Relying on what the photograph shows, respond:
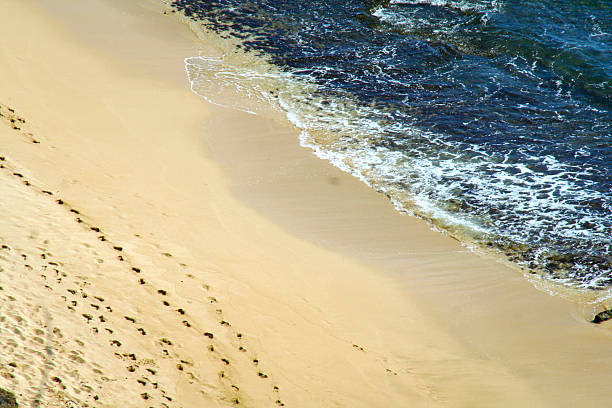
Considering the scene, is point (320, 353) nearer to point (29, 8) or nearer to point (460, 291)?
point (460, 291)

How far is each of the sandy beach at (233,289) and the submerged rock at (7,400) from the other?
0.09 meters

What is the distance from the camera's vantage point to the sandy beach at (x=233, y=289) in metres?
5.54

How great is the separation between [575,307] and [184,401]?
6.06 metres

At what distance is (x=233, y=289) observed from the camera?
7.20 metres

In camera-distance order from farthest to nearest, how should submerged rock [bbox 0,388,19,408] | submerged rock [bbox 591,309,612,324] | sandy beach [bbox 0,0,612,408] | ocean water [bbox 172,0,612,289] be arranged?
ocean water [bbox 172,0,612,289]
submerged rock [bbox 591,309,612,324]
sandy beach [bbox 0,0,612,408]
submerged rock [bbox 0,388,19,408]

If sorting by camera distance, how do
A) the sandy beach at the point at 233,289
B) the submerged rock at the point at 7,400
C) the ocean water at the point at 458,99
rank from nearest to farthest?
the submerged rock at the point at 7,400 < the sandy beach at the point at 233,289 < the ocean water at the point at 458,99

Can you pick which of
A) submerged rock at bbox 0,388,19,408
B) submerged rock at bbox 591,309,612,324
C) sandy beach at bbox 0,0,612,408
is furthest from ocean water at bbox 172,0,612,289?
submerged rock at bbox 0,388,19,408

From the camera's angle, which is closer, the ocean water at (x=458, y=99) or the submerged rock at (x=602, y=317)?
the submerged rock at (x=602, y=317)

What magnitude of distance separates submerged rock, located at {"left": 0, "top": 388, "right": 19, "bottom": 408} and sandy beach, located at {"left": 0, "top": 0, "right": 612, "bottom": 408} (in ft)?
0.31

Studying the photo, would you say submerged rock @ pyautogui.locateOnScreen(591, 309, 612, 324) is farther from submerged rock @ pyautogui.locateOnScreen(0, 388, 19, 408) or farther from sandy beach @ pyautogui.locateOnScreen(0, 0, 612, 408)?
submerged rock @ pyautogui.locateOnScreen(0, 388, 19, 408)

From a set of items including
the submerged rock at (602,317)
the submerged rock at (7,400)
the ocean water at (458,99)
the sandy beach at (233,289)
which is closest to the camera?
the submerged rock at (7,400)

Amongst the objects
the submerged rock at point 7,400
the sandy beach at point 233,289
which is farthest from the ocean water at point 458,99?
the submerged rock at point 7,400

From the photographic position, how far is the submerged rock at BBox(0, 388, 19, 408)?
4.29 m

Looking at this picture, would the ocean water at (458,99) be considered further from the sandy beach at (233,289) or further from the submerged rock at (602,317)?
the sandy beach at (233,289)
